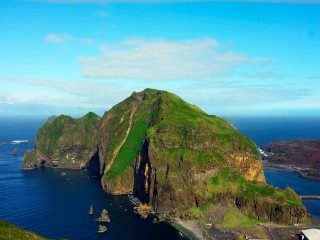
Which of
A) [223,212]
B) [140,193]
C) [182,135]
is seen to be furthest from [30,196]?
[223,212]

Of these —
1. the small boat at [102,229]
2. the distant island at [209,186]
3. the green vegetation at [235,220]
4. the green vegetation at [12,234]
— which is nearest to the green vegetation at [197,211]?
the distant island at [209,186]

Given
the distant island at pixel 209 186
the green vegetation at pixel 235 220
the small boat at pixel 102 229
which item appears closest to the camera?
the small boat at pixel 102 229

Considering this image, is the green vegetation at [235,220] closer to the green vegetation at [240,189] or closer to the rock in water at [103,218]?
the green vegetation at [240,189]

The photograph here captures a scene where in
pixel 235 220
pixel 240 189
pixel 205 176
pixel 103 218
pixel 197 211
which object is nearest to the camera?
pixel 235 220

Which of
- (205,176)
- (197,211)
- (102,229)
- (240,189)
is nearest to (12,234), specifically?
(102,229)

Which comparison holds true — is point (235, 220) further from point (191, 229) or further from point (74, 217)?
point (74, 217)

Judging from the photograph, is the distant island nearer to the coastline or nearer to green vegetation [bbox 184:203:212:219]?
green vegetation [bbox 184:203:212:219]

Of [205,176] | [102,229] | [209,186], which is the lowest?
[102,229]

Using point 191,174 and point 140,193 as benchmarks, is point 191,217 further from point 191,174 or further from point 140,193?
point 140,193

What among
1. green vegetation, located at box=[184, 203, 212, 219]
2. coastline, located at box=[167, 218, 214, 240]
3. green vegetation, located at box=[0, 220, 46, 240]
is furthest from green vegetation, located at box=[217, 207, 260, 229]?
green vegetation, located at box=[0, 220, 46, 240]

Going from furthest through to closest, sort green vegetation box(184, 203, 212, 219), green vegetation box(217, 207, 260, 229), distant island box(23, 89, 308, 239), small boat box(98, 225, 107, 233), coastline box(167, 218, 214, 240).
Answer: green vegetation box(184, 203, 212, 219), distant island box(23, 89, 308, 239), green vegetation box(217, 207, 260, 229), small boat box(98, 225, 107, 233), coastline box(167, 218, 214, 240)

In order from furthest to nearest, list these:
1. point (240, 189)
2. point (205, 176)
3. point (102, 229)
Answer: point (205, 176), point (240, 189), point (102, 229)
